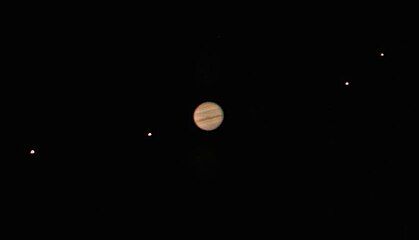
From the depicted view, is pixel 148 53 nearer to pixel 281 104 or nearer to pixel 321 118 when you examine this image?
pixel 281 104

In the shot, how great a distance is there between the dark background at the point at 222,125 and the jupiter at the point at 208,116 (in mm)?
43

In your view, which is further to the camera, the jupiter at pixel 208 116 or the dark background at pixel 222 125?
the jupiter at pixel 208 116

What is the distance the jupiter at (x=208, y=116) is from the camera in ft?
10.1

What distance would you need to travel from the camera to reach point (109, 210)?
2.97 metres

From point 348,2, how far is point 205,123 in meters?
1.31

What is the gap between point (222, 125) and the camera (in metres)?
3.13

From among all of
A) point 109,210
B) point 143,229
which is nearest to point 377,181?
point 143,229

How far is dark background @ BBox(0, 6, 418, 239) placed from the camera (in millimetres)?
2906

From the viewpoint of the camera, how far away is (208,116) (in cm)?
305

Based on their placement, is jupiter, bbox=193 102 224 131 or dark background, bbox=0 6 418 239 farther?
jupiter, bbox=193 102 224 131

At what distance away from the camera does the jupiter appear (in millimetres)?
3068

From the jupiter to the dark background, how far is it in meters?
0.04

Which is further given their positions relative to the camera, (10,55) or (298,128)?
(298,128)

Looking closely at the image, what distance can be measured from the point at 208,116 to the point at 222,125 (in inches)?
5.5
